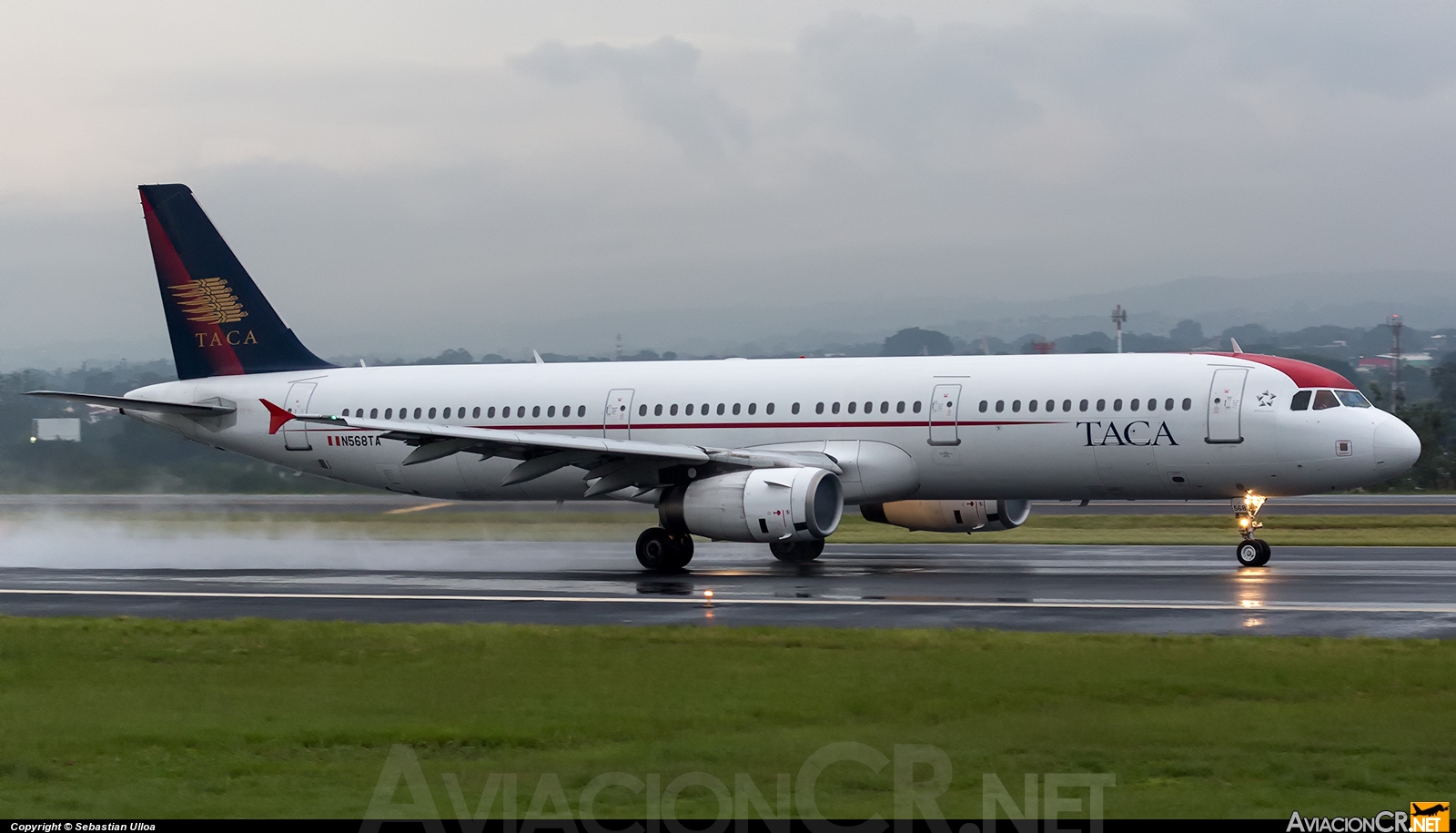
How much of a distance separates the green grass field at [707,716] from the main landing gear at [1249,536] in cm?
1011

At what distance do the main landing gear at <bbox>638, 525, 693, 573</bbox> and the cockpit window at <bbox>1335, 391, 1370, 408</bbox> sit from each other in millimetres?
11146

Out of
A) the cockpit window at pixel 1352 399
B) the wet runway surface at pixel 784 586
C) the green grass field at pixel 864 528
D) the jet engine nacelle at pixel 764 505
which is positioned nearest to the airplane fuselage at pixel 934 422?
the cockpit window at pixel 1352 399

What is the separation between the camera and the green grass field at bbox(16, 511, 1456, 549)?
113 feet

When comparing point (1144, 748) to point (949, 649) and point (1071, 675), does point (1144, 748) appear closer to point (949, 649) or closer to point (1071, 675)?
point (1071, 675)

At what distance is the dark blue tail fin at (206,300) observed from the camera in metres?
33.4

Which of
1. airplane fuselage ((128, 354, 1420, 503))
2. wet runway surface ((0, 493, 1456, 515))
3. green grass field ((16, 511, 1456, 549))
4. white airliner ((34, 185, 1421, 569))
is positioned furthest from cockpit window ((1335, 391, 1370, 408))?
wet runway surface ((0, 493, 1456, 515))

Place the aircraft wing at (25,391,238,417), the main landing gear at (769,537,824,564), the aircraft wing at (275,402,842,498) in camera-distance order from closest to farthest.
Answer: the aircraft wing at (275,402,842,498), the main landing gear at (769,537,824,564), the aircraft wing at (25,391,238,417)

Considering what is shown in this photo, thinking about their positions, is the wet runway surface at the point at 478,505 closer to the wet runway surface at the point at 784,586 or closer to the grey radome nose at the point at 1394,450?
the wet runway surface at the point at 784,586

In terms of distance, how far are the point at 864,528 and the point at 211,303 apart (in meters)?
16.7

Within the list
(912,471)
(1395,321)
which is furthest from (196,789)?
(1395,321)

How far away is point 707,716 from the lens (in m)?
12.0

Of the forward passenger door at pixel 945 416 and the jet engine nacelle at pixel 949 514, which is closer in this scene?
the forward passenger door at pixel 945 416

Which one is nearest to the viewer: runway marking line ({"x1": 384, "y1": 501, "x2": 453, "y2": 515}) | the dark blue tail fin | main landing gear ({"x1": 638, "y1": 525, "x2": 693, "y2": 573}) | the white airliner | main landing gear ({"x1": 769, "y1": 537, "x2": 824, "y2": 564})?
the white airliner

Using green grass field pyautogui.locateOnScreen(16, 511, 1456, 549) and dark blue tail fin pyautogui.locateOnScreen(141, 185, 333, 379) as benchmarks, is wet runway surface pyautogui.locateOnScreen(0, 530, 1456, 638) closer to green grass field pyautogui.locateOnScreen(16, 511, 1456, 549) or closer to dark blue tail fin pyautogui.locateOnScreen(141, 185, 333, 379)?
green grass field pyautogui.locateOnScreen(16, 511, 1456, 549)
